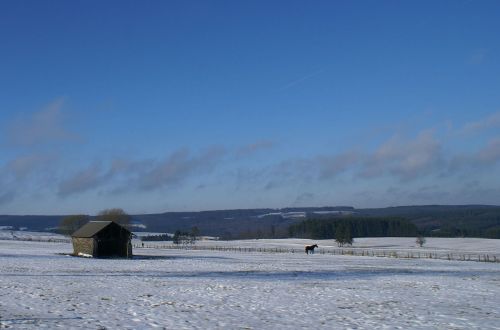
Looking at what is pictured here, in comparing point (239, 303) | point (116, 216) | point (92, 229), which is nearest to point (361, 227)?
point (116, 216)

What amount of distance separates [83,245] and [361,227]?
134 m

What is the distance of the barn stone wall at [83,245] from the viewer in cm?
5908

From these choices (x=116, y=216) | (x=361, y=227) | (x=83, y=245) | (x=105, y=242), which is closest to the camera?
(x=105, y=242)

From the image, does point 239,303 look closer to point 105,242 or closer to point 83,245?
point 105,242

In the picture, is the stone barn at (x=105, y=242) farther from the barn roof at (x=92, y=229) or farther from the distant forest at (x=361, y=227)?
the distant forest at (x=361, y=227)

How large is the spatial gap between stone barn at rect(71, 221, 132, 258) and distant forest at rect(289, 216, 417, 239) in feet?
371

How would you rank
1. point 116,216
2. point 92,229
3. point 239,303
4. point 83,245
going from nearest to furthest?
1. point 239,303
2. point 83,245
3. point 92,229
4. point 116,216

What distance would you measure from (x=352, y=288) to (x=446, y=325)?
1105 centimetres

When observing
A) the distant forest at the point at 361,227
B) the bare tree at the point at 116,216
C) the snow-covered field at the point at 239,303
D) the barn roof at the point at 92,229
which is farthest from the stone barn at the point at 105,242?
the distant forest at the point at 361,227

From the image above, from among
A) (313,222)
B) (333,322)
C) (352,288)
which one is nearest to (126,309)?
(333,322)

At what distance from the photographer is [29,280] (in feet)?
87.1

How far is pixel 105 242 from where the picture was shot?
59781 millimetres

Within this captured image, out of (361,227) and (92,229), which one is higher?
(92,229)

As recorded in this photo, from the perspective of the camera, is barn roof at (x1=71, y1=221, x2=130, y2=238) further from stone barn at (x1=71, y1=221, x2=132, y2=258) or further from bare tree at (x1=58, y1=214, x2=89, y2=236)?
bare tree at (x1=58, y1=214, x2=89, y2=236)
